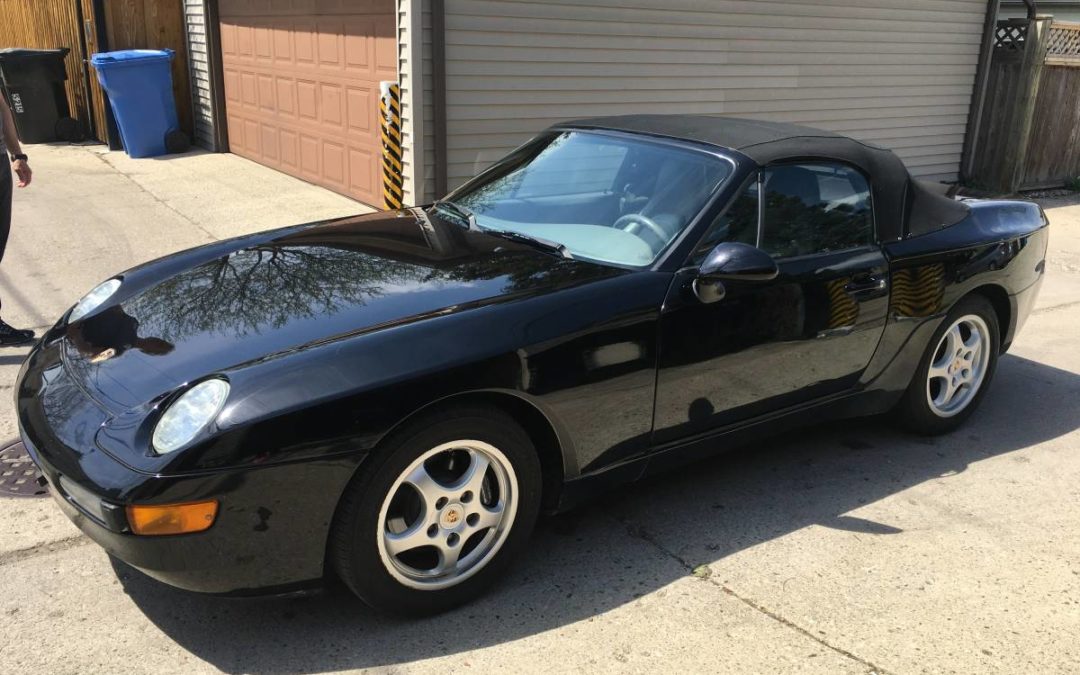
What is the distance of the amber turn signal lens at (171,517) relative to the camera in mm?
2502

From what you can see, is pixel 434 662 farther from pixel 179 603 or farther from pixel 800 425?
pixel 800 425

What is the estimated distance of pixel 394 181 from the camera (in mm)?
8258

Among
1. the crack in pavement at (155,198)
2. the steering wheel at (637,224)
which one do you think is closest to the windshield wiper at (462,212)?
the steering wheel at (637,224)

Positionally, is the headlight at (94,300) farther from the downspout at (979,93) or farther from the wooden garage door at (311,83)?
the downspout at (979,93)

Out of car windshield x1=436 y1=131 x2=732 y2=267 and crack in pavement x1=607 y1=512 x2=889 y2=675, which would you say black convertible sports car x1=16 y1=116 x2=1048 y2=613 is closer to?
car windshield x1=436 y1=131 x2=732 y2=267

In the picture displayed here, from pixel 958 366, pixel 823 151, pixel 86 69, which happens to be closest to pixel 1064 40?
pixel 958 366

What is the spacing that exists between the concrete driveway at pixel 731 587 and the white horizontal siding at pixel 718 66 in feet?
15.2

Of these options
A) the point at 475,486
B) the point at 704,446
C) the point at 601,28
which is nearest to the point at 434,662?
the point at 475,486

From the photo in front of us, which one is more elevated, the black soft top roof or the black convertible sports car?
the black soft top roof

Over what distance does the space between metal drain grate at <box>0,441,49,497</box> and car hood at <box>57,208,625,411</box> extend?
2.46ft

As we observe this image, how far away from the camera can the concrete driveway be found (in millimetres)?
2842

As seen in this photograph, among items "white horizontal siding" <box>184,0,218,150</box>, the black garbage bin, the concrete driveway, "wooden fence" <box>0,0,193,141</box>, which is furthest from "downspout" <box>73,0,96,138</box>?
the concrete driveway

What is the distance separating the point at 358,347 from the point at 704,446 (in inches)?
57.3

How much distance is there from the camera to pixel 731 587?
325 cm
